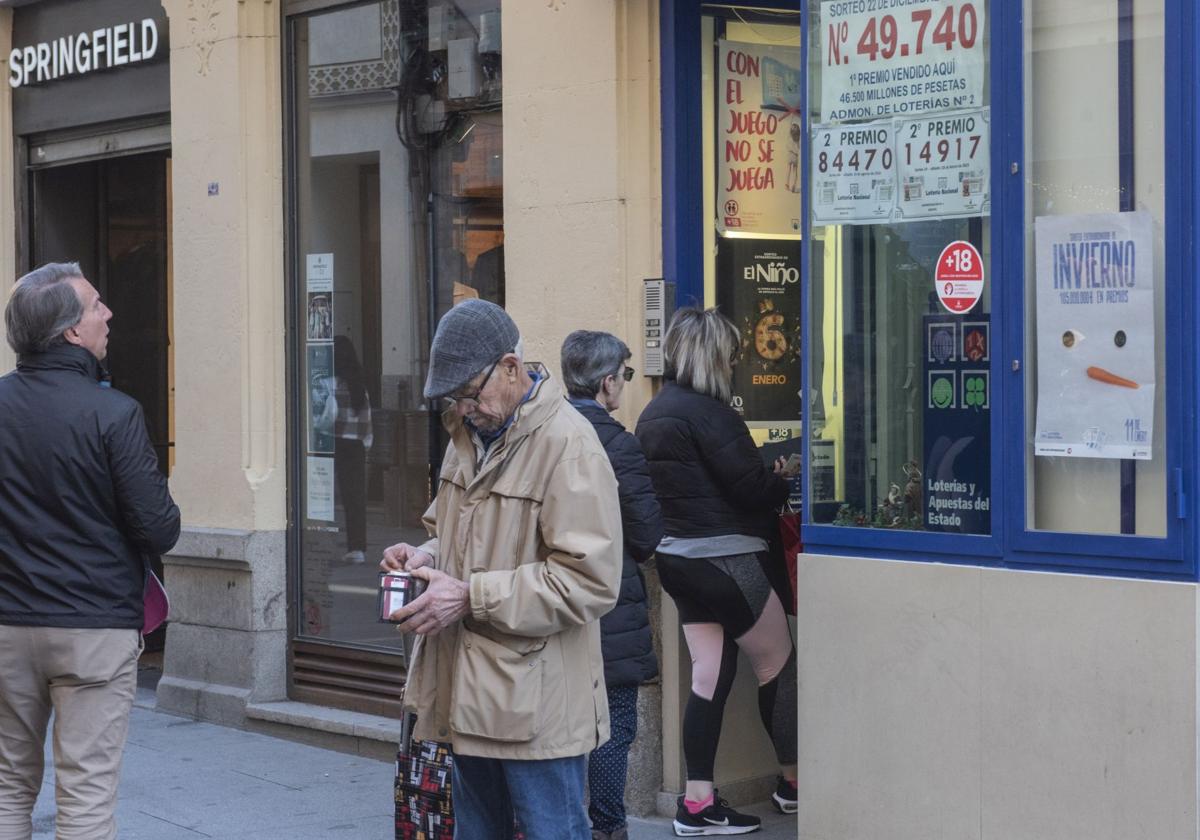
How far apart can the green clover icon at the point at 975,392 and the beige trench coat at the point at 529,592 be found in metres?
1.77

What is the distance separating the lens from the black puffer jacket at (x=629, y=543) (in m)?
5.66

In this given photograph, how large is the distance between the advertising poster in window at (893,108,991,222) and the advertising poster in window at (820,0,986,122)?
Result: 2.1 inches

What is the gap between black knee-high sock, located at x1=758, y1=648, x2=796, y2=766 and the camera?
6.79m

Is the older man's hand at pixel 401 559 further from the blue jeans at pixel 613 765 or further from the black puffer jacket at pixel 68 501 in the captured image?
the blue jeans at pixel 613 765

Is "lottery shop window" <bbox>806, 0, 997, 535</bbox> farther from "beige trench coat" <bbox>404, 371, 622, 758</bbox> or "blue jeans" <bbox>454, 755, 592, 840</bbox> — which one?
"blue jeans" <bbox>454, 755, 592, 840</bbox>

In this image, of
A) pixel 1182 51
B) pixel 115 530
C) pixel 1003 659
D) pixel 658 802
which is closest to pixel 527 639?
pixel 115 530

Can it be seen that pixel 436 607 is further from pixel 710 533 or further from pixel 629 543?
pixel 710 533

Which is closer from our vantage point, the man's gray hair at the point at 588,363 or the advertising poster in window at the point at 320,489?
the man's gray hair at the point at 588,363

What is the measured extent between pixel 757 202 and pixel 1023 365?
2.19 meters

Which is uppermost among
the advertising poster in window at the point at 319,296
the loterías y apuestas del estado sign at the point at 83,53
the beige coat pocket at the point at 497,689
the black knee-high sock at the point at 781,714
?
the loterías y apuestas del estado sign at the point at 83,53

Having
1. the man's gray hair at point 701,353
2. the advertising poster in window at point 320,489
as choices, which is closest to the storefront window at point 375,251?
the advertising poster in window at point 320,489

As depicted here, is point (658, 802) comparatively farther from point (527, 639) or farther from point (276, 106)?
point (276, 106)

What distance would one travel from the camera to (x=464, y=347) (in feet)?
13.4

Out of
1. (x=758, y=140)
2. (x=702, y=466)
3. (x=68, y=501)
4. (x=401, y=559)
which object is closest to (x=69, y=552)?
(x=68, y=501)
